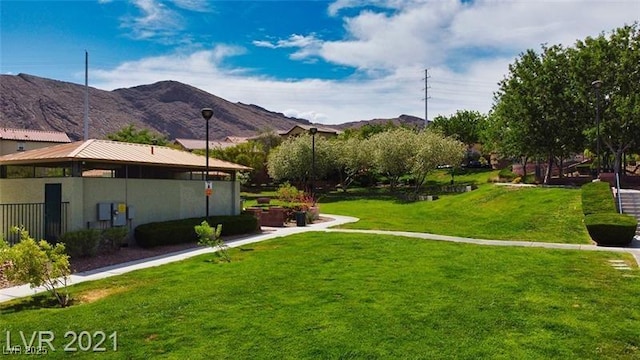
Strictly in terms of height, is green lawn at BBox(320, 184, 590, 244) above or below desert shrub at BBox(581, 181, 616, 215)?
below

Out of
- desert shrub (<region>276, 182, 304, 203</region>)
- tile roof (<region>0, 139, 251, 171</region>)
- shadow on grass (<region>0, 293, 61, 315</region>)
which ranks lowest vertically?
shadow on grass (<region>0, 293, 61, 315</region>)

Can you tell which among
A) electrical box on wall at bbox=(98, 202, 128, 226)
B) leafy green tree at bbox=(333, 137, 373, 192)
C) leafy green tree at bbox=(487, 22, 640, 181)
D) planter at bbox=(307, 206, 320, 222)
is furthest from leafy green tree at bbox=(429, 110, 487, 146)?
electrical box on wall at bbox=(98, 202, 128, 226)

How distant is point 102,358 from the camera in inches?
236

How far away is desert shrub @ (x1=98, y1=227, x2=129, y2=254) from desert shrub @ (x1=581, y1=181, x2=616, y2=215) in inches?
669

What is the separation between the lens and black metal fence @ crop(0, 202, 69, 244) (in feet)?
47.6

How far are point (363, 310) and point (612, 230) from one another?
36.7 ft

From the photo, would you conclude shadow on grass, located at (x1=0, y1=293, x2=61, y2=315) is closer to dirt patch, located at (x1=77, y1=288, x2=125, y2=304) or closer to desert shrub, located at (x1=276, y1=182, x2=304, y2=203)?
dirt patch, located at (x1=77, y1=288, x2=125, y2=304)

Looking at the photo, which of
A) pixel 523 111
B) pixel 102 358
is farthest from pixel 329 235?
pixel 523 111

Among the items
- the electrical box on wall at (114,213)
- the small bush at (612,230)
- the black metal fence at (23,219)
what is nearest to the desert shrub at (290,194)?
the electrical box on wall at (114,213)

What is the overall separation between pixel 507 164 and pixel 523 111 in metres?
31.5

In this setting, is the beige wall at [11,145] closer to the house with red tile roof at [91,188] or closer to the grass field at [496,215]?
the grass field at [496,215]

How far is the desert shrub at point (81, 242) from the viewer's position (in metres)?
12.8

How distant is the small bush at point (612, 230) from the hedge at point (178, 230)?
43.0 ft

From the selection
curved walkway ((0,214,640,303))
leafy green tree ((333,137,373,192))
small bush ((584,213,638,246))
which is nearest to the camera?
curved walkway ((0,214,640,303))
